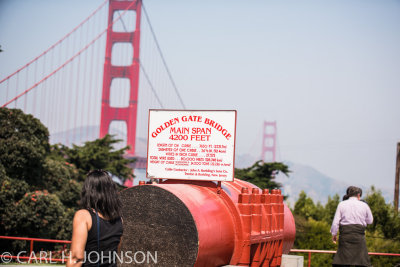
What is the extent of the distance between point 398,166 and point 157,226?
32187 mm

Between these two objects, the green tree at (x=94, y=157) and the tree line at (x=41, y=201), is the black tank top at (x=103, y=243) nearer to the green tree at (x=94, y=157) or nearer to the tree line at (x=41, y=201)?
the tree line at (x=41, y=201)

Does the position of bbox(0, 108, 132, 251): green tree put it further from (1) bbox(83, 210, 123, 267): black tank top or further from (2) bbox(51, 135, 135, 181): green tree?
(1) bbox(83, 210, 123, 267): black tank top

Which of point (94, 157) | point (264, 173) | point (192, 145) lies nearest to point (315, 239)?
point (264, 173)

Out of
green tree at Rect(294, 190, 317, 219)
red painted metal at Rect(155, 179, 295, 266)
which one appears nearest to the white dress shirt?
red painted metal at Rect(155, 179, 295, 266)

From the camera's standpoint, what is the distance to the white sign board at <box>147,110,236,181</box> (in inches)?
308

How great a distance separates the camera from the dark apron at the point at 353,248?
7805 millimetres

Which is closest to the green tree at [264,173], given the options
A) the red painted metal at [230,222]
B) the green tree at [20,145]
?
the green tree at [20,145]

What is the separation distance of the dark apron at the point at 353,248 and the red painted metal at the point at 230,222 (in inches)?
44.8

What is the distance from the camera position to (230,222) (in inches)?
294

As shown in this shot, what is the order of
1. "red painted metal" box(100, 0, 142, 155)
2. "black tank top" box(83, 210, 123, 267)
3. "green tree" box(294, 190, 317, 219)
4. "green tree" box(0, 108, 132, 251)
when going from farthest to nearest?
"red painted metal" box(100, 0, 142, 155) < "green tree" box(294, 190, 317, 219) < "green tree" box(0, 108, 132, 251) < "black tank top" box(83, 210, 123, 267)

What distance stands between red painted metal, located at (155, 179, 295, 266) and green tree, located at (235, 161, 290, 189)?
34.3 m

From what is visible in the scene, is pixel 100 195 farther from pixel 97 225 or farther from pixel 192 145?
pixel 192 145

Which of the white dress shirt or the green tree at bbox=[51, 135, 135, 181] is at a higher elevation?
the green tree at bbox=[51, 135, 135, 181]

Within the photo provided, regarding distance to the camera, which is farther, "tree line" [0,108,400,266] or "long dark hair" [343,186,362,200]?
"tree line" [0,108,400,266]
